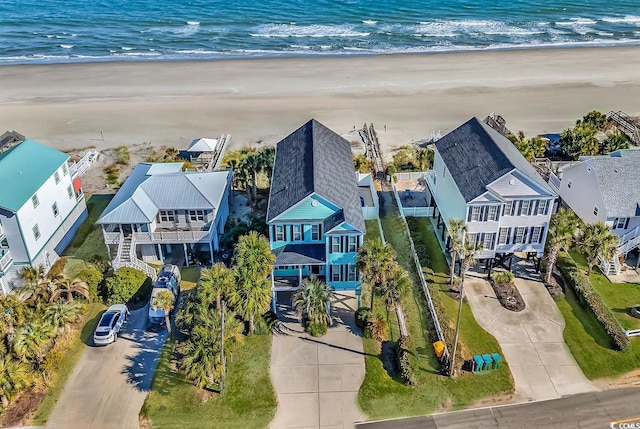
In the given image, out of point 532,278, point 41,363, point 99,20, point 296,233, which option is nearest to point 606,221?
point 532,278

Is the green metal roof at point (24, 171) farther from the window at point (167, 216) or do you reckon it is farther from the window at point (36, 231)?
the window at point (167, 216)

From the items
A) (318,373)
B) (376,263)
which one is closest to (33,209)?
(318,373)

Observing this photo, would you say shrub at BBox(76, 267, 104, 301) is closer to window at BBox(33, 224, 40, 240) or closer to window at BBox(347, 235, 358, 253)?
window at BBox(33, 224, 40, 240)

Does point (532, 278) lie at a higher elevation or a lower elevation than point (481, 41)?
lower

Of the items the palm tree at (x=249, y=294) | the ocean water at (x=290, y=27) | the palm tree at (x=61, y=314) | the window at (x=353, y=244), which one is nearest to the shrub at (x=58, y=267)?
the palm tree at (x=61, y=314)

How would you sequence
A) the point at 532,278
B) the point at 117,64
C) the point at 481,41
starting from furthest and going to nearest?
the point at 481,41 < the point at 117,64 < the point at 532,278

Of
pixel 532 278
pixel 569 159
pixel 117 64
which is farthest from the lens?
A: pixel 117 64

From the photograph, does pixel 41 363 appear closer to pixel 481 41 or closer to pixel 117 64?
pixel 117 64
